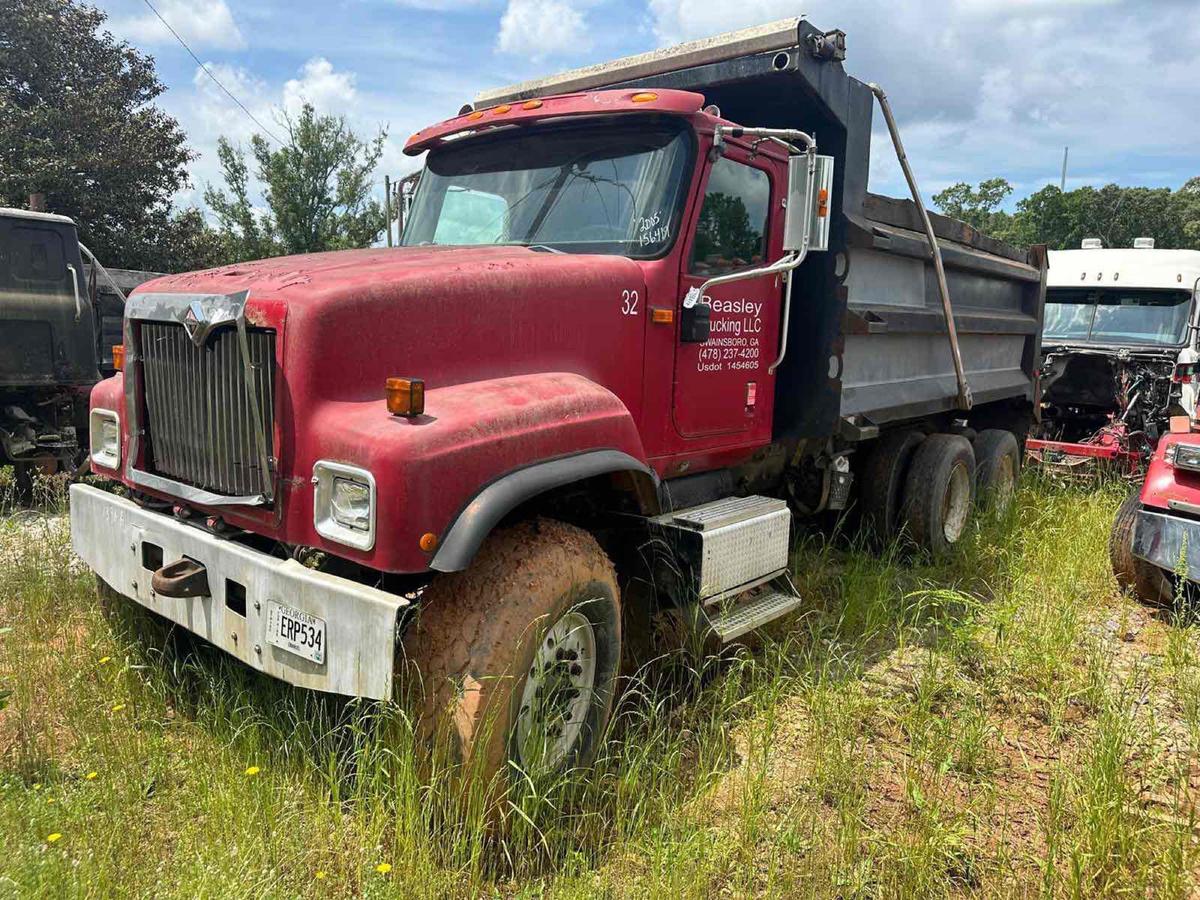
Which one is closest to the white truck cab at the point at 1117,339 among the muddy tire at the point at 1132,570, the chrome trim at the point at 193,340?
the muddy tire at the point at 1132,570

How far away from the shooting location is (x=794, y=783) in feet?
10.9

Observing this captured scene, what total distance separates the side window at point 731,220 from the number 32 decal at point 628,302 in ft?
1.32

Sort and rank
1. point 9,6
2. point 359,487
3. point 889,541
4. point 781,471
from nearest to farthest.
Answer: point 359,487 < point 781,471 < point 889,541 < point 9,6

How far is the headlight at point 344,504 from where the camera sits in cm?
260

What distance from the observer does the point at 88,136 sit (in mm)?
18828

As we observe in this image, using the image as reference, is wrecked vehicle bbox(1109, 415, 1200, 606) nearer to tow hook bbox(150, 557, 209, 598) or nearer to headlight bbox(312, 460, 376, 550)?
headlight bbox(312, 460, 376, 550)

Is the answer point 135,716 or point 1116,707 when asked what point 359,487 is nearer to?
point 135,716

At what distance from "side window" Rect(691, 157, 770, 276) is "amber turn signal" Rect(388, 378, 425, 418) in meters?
1.75

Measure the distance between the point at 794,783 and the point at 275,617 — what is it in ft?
6.59

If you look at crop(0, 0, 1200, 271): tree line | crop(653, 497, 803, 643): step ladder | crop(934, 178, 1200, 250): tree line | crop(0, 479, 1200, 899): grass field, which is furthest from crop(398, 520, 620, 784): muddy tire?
crop(934, 178, 1200, 250): tree line

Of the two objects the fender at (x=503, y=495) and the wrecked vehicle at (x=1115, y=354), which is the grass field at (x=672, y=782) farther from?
the wrecked vehicle at (x=1115, y=354)

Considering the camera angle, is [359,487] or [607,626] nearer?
[359,487]

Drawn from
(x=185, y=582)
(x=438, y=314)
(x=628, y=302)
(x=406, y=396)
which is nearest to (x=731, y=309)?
(x=628, y=302)

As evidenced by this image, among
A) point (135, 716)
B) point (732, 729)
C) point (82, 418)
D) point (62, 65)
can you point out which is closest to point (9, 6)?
point (62, 65)
